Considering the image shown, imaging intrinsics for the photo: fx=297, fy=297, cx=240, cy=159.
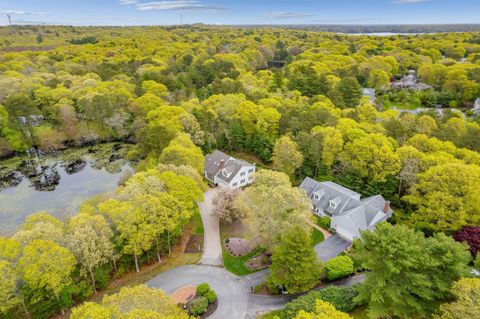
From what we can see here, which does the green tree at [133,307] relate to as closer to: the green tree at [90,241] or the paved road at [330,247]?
the green tree at [90,241]

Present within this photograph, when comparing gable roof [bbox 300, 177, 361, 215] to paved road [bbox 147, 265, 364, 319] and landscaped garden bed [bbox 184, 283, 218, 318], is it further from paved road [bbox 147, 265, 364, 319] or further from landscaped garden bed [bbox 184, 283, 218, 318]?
landscaped garden bed [bbox 184, 283, 218, 318]

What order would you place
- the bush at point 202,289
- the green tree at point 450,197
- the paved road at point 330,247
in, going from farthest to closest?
the paved road at point 330,247, the green tree at point 450,197, the bush at point 202,289

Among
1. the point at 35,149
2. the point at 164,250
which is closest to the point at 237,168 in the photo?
the point at 164,250

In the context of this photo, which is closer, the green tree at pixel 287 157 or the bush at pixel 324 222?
the bush at pixel 324 222

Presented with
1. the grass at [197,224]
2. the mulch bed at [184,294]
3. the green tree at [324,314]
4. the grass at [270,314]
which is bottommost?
the grass at [197,224]

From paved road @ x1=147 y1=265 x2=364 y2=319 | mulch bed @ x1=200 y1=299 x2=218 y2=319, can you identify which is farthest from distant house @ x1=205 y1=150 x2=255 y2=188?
mulch bed @ x1=200 y1=299 x2=218 y2=319

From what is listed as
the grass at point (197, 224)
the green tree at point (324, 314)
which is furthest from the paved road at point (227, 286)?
the green tree at point (324, 314)

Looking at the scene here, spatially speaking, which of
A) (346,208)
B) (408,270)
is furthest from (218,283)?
(346,208)

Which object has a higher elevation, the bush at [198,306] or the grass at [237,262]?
the bush at [198,306]

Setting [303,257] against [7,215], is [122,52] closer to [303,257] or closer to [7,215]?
[7,215]
